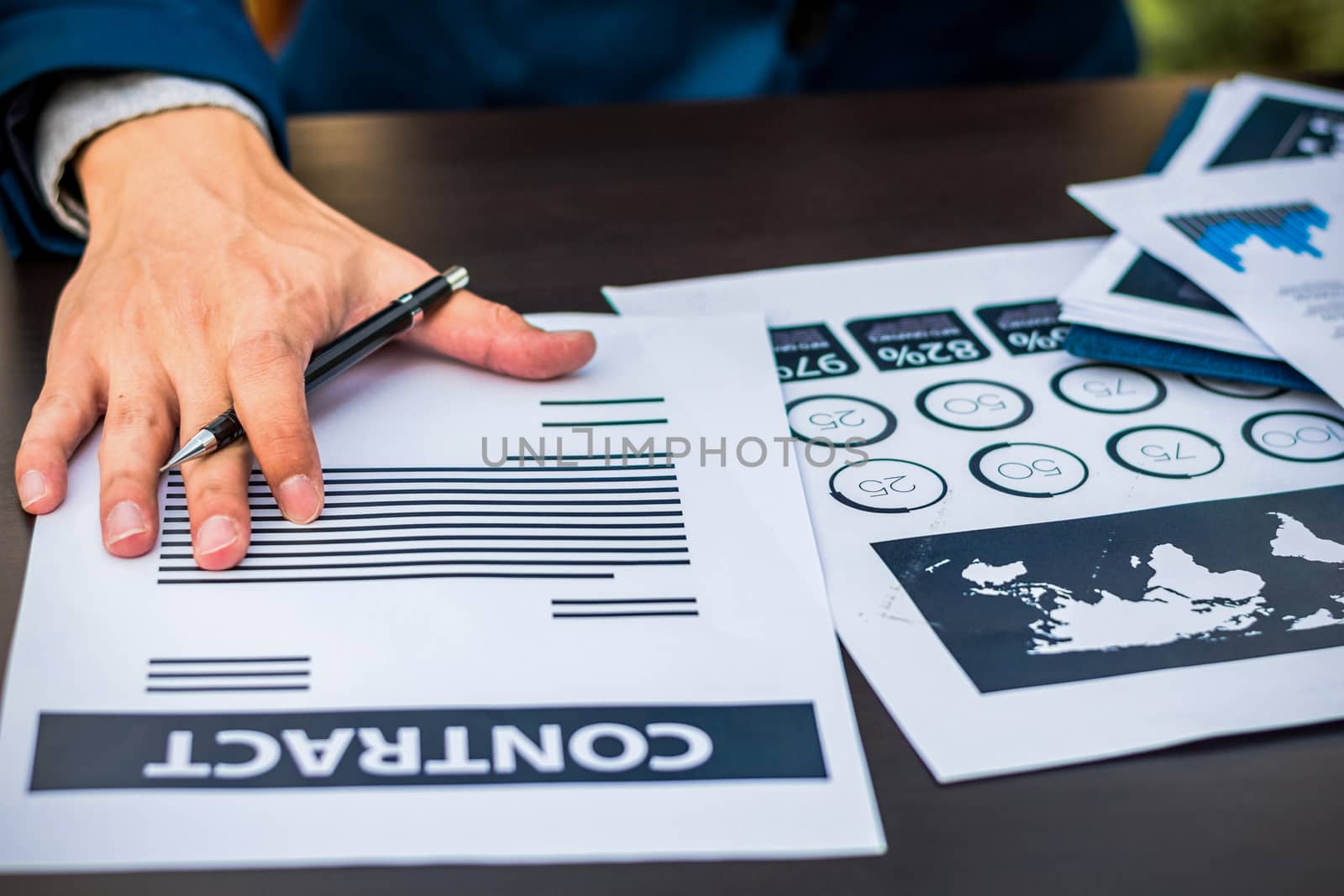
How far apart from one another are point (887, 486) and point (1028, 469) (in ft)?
0.22

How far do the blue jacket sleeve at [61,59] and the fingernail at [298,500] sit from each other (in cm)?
32

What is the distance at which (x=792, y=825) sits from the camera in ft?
1.18

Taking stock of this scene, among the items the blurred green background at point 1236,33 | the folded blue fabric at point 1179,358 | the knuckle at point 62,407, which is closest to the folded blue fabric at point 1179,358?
the folded blue fabric at point 1179,358

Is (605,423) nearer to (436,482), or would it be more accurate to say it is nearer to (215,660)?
(436,482)

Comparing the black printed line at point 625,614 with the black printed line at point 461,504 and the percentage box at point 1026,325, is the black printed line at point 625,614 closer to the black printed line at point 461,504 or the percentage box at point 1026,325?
the black printed line at point 461,504

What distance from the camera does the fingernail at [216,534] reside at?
45 cm

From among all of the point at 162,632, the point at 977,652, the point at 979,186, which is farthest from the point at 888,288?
the point at 162,632

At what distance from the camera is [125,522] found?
46cm

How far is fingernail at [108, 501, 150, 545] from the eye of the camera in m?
0.46

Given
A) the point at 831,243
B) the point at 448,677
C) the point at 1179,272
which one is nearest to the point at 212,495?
the point at 448,677

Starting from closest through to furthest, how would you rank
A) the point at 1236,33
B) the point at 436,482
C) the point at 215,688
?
the point at 215,688, the point at 436,482, the point at 1236,33

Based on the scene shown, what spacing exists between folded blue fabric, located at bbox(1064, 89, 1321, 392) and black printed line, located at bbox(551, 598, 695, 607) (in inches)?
11.4

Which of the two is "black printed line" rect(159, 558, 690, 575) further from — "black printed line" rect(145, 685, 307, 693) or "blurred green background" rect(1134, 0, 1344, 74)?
"blurred green background" rect(1134, 0, 1344, 74)

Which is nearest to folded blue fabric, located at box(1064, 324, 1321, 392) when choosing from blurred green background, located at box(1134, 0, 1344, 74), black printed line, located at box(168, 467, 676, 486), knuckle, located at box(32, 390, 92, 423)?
black printed line, located at box(168, 467, 676, 486)
